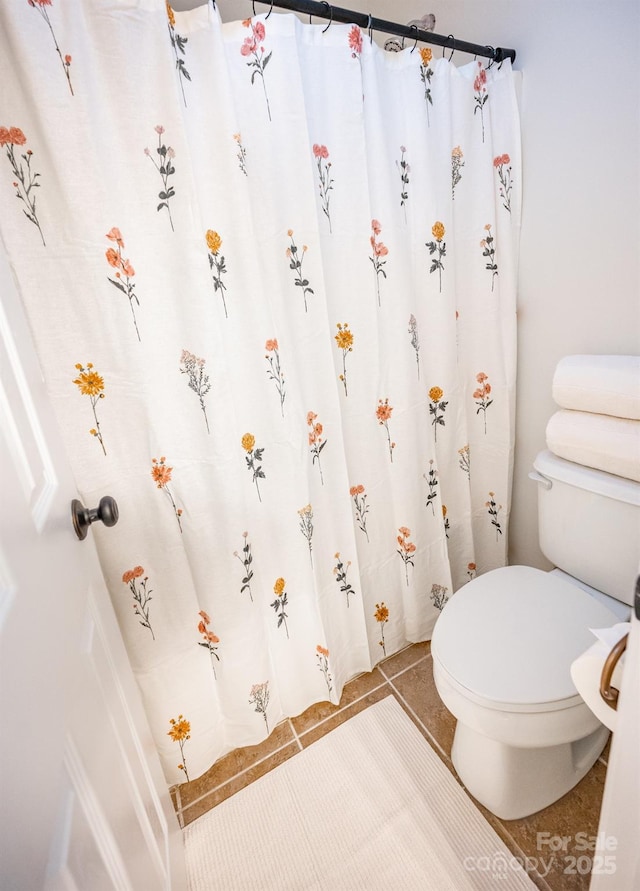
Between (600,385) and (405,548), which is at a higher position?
(600,385)

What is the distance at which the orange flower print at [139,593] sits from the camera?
99 centimetres

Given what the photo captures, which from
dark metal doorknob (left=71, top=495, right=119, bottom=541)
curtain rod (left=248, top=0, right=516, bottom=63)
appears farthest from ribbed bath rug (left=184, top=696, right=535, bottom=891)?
curtain rod (left=248, top=0, right=516, bottom=63)

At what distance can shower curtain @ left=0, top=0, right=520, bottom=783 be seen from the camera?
2.61 feet

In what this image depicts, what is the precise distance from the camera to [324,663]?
1.33 metres

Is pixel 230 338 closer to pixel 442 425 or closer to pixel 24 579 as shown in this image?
pixel 24 579

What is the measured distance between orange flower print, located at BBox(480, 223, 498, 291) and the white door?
1.23 m

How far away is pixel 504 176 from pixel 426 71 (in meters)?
0.36

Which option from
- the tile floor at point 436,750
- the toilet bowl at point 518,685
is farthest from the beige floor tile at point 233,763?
the toilet bowl at point 518,685

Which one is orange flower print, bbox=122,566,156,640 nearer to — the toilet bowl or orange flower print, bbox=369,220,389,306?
the toilet bowl

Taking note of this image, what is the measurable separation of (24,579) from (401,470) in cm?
105

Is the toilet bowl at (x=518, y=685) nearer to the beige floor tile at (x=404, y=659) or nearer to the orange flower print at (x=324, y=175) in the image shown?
the beige floor tile at (x=404, y=659)

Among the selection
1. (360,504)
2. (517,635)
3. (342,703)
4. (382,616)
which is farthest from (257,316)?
(342,703)

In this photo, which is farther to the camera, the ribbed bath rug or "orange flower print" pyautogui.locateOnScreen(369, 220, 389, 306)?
"orange flower print" pyautogui.locateOnScreen(369, 220, 389, 306)

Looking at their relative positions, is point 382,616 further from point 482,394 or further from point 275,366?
point 275,366
